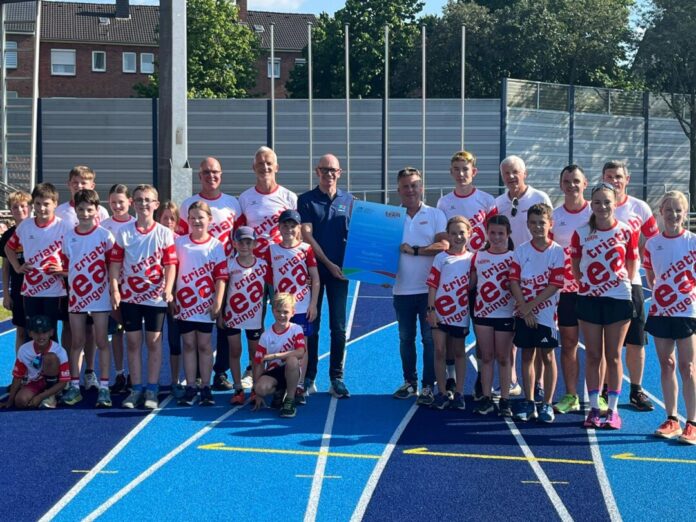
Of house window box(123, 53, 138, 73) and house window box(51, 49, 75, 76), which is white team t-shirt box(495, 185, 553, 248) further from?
house window box(123, 53, 138, 73)

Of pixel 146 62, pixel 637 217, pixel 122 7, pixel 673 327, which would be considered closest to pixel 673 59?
pixel 122 7

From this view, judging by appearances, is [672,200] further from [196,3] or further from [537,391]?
[196,3]

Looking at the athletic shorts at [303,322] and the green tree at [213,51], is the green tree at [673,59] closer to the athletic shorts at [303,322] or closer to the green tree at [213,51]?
the green tree at [213,51]

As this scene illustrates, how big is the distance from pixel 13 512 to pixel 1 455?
3.83 ft

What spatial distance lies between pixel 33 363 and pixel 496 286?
375 cm

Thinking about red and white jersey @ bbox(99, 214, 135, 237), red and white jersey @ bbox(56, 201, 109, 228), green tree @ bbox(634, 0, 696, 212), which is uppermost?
green tree @ bbox(634, 0, 696, 212)

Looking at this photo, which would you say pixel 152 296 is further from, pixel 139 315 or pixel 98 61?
pixel 98 61

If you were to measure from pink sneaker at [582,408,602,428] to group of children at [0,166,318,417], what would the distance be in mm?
2223

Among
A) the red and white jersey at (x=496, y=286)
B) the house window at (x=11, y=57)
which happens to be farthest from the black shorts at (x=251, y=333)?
the house window at (x=11, y=57)

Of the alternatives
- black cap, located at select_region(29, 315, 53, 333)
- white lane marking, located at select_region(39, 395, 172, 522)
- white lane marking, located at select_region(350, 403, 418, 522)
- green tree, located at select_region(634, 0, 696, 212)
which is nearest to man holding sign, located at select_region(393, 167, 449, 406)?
white lane marking, located at select_region(350, 403, 418, 522)

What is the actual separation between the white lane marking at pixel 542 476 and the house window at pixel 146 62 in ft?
181

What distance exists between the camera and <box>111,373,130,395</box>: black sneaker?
324 inches

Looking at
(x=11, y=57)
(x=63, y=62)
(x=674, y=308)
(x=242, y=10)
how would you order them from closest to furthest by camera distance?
(x=674, y=308) → (x=11, y=57) → (x=63, y=62) → (x=242, y=10)

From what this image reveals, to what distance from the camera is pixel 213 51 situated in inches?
1783
